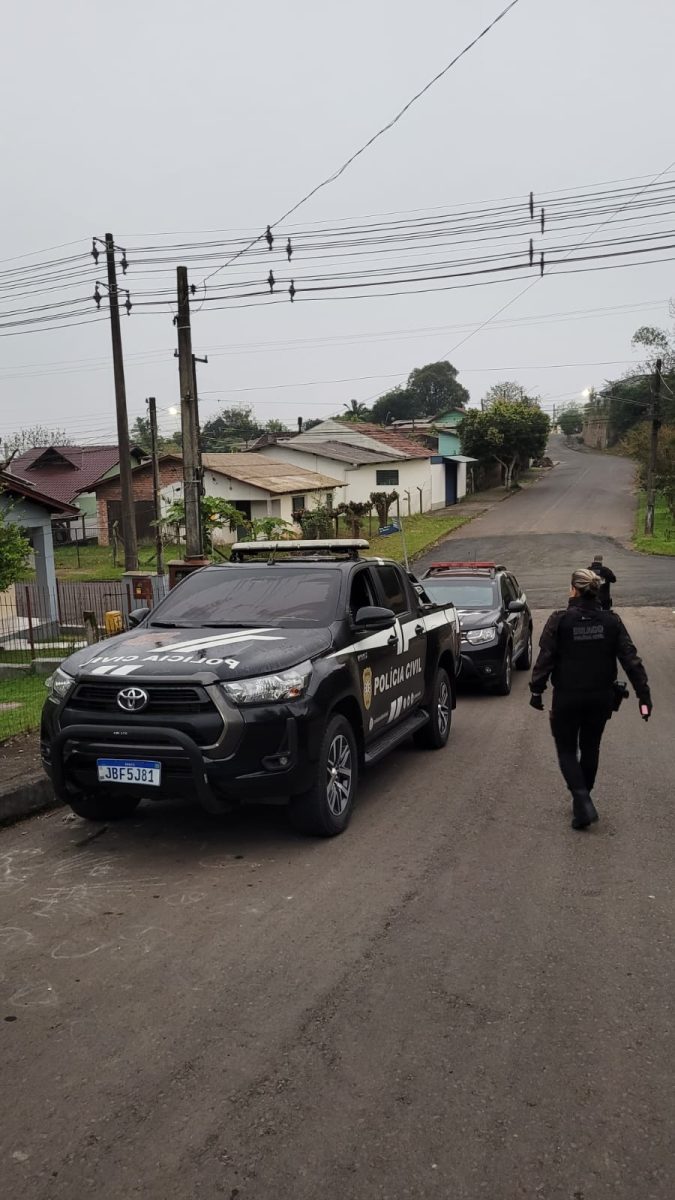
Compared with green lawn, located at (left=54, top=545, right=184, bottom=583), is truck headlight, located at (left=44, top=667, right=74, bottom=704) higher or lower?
higher

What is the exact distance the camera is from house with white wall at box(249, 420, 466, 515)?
4538 cm

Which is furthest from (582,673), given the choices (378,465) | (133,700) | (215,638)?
(378,465)

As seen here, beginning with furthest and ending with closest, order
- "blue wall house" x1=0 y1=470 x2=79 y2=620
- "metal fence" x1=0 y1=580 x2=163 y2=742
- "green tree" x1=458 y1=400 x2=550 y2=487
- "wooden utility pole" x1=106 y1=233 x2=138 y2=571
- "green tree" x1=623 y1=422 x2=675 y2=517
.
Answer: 1. "green tree" x1=458 y1=400 x2=550 y2=487
2. "green tree" x1=623 y1=422 x2=675 y2=517
3. "wooden utility pole" x1=106 y1=233 x2=138 y2=571
4. "blue wall house" x1=0 y1=470 x2=79 y2=620
5. "metal fence" x1=0 y1=580 x2=163 y2=742

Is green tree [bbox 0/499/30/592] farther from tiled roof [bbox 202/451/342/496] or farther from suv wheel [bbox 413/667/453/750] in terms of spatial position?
tiled roof [bbox 202/451/342/496]

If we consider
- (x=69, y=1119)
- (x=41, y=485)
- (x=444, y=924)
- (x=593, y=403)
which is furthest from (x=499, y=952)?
(x=593, y=403)

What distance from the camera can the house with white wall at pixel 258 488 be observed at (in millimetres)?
37969

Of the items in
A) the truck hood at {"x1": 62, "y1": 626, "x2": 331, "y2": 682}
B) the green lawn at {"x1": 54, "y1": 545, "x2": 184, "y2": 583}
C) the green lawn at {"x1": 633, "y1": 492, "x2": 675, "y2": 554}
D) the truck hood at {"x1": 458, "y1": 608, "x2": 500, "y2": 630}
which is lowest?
the green lawn at {"x1": 54, "y1": 545, "x2": 184, "y2": 583}

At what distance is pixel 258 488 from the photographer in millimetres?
37562

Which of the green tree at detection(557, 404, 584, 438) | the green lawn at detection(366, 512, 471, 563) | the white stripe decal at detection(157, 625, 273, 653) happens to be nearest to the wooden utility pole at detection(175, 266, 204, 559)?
the white stripe decal at detection(157, 625, 273, 653)

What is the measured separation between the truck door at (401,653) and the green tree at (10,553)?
9129 mm

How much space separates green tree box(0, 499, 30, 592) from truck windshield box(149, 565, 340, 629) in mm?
8792

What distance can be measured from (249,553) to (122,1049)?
5395mm

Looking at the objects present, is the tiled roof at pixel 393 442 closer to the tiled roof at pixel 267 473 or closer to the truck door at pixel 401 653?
the tiled roof at pixel 267 473

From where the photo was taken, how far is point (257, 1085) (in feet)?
10.9
